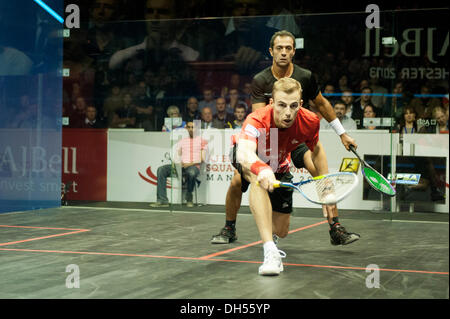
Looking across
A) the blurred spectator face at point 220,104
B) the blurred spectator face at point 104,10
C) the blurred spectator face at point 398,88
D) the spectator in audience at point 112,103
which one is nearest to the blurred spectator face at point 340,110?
the blurred spectator face at point 398,88

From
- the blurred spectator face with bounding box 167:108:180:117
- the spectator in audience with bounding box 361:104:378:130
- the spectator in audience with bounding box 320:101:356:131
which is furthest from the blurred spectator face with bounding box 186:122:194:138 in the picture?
the spectator in audience with bounding box 361:104:378:130

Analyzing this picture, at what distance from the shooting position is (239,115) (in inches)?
320

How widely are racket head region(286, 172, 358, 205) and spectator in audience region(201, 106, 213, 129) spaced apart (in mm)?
4816

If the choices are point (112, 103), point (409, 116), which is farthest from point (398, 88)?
point (112, 103)

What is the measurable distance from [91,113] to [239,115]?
2187 millimetres

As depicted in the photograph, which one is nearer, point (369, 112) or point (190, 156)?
point (369, 112)

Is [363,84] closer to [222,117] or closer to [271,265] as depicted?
[222,117]

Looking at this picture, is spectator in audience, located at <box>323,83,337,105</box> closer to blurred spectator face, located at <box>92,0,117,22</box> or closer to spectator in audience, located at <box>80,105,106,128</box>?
spectator in audience, located at <box>80,105,106,128</box>

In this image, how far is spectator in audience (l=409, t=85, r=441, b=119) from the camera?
748cm

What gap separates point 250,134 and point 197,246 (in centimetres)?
149

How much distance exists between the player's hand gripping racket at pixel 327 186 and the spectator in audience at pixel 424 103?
457cm
